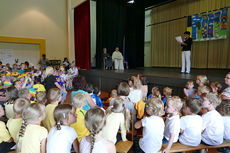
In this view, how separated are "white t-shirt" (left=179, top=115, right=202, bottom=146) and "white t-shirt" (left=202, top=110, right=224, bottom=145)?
135mm

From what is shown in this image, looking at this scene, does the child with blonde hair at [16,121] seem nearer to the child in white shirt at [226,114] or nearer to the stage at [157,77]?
the child in white shirt at [226,114]

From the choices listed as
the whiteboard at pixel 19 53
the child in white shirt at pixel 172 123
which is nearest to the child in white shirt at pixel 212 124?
the child in white shirt at pixel 172 123

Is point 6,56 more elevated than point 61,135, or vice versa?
point 6,56

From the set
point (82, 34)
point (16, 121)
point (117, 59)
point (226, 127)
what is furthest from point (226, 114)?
point (82, 34)

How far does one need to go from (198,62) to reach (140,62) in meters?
3.48

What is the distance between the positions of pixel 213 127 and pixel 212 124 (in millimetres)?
36

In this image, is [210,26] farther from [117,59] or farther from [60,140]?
[60,140]

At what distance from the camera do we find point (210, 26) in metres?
8.33

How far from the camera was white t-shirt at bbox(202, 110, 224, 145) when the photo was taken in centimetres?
189

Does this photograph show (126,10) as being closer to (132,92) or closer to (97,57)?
(97,57)

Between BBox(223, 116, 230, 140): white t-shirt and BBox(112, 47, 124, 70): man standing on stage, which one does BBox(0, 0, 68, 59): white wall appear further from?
BBox(223, 116, 230, 140): white t-shirt

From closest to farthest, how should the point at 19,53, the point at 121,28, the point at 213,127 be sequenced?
the point at 213,127, the point at 19,53, the point at 121,28

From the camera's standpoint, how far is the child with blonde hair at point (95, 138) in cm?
128

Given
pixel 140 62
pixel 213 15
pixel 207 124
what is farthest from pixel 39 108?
pixel 140 62
